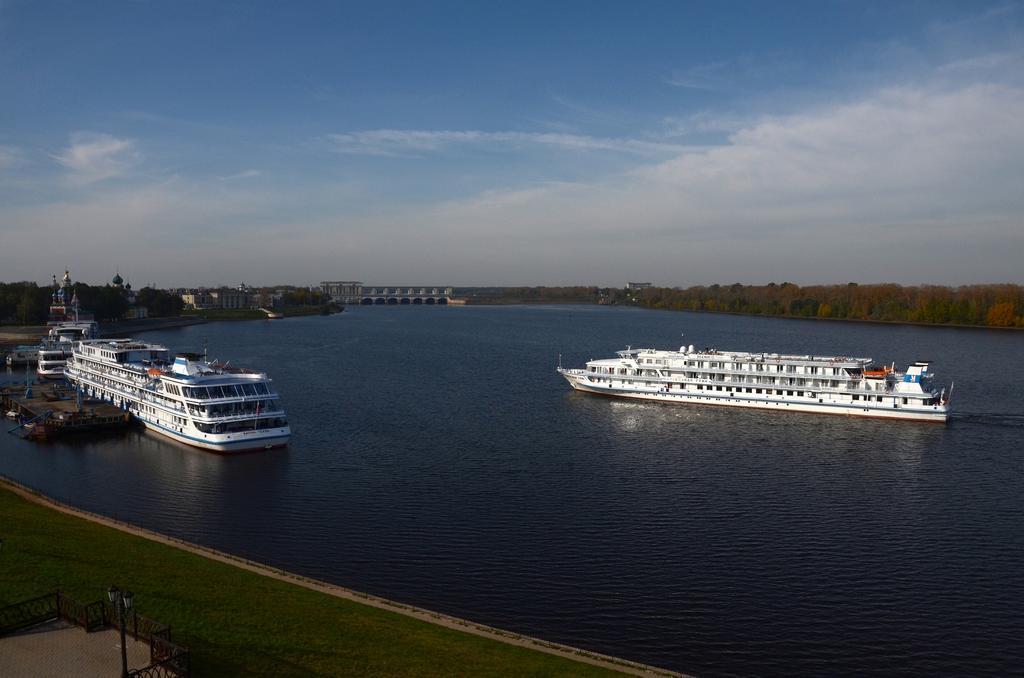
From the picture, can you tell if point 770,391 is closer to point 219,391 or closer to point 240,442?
point 240,442

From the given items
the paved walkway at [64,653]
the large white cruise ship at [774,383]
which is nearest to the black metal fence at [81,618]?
the paved walkway at [64,653]

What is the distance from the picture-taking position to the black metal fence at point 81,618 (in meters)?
19.0

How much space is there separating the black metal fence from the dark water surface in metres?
11.9

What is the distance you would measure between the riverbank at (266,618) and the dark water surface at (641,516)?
3961 millimetres

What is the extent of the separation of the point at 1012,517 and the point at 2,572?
4773 centimetres

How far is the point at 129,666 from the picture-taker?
18031 millimetres

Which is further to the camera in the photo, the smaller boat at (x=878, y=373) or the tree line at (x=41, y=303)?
the tree line at (x=41, y=303)

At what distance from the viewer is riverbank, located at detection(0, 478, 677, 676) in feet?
66.9

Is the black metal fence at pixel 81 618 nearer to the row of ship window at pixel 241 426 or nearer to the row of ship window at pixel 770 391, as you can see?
the row of ship window at pixel 241 426

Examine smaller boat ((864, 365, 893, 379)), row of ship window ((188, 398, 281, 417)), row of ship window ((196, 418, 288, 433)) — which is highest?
smaller boat ((864, 365, 893, 379))

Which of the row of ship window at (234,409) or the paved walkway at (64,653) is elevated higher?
the row of ship window at (234,409)

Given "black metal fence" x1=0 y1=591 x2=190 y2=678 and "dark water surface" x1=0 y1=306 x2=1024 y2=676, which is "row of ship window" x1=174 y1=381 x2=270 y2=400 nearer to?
"dark water surface" x1=0 y1=306 x2=1024 y2=676

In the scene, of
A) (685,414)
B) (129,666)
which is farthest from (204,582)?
(685,414)

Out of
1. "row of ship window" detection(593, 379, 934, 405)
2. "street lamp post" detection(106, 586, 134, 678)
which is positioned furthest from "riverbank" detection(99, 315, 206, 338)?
"street lamp post" detection(106, 586, 134, 678)
